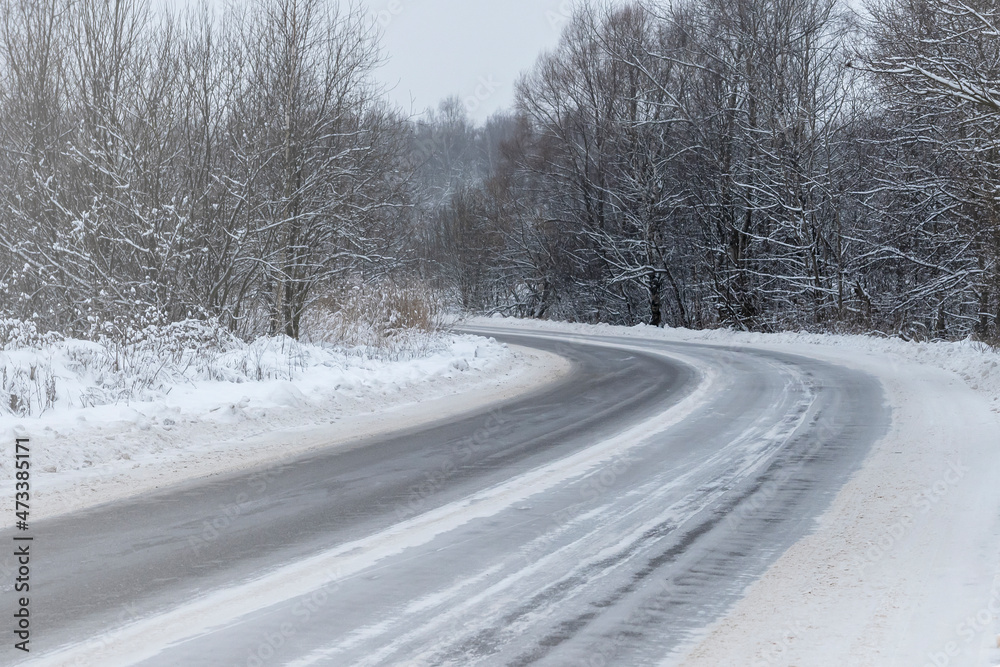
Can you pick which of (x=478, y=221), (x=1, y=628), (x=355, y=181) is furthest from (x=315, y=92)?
(x=478, y=221)

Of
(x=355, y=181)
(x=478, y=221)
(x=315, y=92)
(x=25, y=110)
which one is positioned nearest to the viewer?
(x=25, y=110)

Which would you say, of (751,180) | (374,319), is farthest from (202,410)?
(751,180)

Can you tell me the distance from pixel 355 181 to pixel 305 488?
13950mm

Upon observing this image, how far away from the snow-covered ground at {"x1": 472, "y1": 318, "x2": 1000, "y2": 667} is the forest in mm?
6311

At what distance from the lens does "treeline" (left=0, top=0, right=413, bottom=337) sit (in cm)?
1462

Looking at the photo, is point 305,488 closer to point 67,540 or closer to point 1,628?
point 67,540

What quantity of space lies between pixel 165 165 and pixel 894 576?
47.8 ft

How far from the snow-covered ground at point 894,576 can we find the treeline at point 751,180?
37.6ft

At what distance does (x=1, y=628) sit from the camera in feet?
13.5

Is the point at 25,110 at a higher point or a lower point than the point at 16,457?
higher
